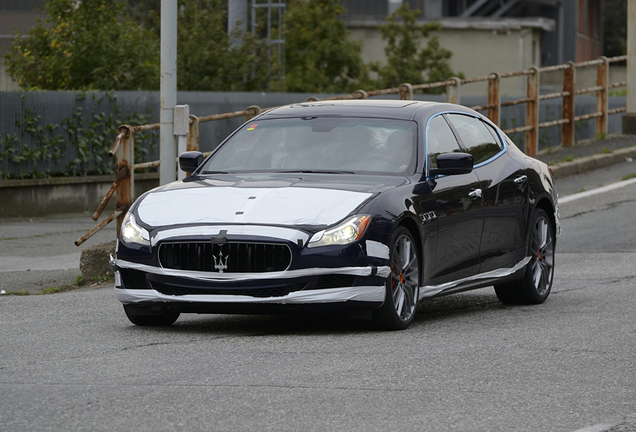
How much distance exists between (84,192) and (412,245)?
38.2ft

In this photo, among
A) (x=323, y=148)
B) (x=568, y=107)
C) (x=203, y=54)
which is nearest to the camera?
(x=323, y=148)

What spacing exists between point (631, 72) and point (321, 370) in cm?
1966

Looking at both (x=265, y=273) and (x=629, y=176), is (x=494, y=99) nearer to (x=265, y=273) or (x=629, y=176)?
(x=629, y=176)

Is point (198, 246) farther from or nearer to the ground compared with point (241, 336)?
farther from the ground

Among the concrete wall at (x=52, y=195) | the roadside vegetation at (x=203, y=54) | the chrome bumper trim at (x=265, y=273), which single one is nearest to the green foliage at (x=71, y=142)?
the concrete wall at (x=52, y=195)

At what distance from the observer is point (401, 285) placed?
793 cm

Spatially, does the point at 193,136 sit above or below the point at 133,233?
above

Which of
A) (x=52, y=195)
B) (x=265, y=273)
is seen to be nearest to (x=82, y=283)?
(x=265, y=273)

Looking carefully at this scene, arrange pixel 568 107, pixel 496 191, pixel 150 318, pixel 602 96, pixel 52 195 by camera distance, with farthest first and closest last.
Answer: pixel 602 96 < pixel 568 107 < pixel 52 195 < pixel 496 191 < pixel 150 318

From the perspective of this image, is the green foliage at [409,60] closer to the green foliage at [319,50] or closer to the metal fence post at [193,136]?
the green foliage at [319,50]

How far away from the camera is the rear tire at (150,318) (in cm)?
809

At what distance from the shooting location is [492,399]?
5.76 meters

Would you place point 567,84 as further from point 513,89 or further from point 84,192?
point 513,89

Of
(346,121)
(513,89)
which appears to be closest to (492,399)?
(346,121)
